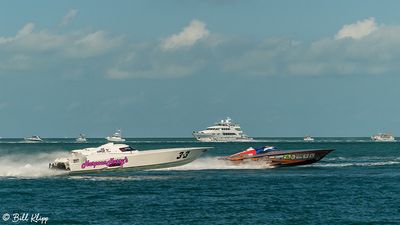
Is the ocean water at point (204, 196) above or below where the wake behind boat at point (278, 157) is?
below

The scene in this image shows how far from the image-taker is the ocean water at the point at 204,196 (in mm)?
34406

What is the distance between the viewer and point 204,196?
138 ft

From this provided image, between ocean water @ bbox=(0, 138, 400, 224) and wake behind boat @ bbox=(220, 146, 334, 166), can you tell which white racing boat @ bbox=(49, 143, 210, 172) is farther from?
wake behind boat @ bbox=(220, 146, 334, 166)

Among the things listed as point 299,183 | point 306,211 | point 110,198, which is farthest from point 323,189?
point 110,198

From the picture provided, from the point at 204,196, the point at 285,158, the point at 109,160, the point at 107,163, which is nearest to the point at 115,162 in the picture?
the point at 109,160

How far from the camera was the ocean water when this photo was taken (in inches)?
1355

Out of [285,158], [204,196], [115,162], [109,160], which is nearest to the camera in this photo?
[204,196]

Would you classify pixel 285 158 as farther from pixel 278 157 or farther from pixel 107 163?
pixel 107 163

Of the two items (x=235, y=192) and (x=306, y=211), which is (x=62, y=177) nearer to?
(x=235, y=192)

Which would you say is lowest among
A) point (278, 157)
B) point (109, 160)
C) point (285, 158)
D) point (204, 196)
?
point (204, 196)

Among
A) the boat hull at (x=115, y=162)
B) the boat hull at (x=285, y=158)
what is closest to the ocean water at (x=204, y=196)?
the boat hull at (x=115, y=162)

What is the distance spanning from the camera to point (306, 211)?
35.9 m

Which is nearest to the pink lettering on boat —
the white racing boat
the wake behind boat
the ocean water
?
the white racing boat

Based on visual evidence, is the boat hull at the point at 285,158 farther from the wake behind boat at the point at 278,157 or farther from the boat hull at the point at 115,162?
the boat hull at the point at 115,162
